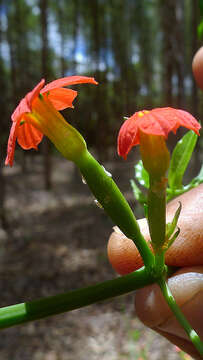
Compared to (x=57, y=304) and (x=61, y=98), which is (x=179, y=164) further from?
(x=57, y=304)

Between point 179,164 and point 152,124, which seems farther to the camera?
point 179,164

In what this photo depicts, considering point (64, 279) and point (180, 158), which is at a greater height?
point (180, 158)

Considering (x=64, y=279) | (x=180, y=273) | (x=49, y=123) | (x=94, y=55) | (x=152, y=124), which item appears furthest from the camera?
(x=94, y=55)

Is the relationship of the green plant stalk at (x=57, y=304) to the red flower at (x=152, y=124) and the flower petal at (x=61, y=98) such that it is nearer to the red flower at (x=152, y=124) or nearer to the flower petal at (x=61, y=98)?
the red flower at (x=152, y=124)

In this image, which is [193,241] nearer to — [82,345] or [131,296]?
[82,345]

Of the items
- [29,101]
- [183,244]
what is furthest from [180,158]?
[29,101]
